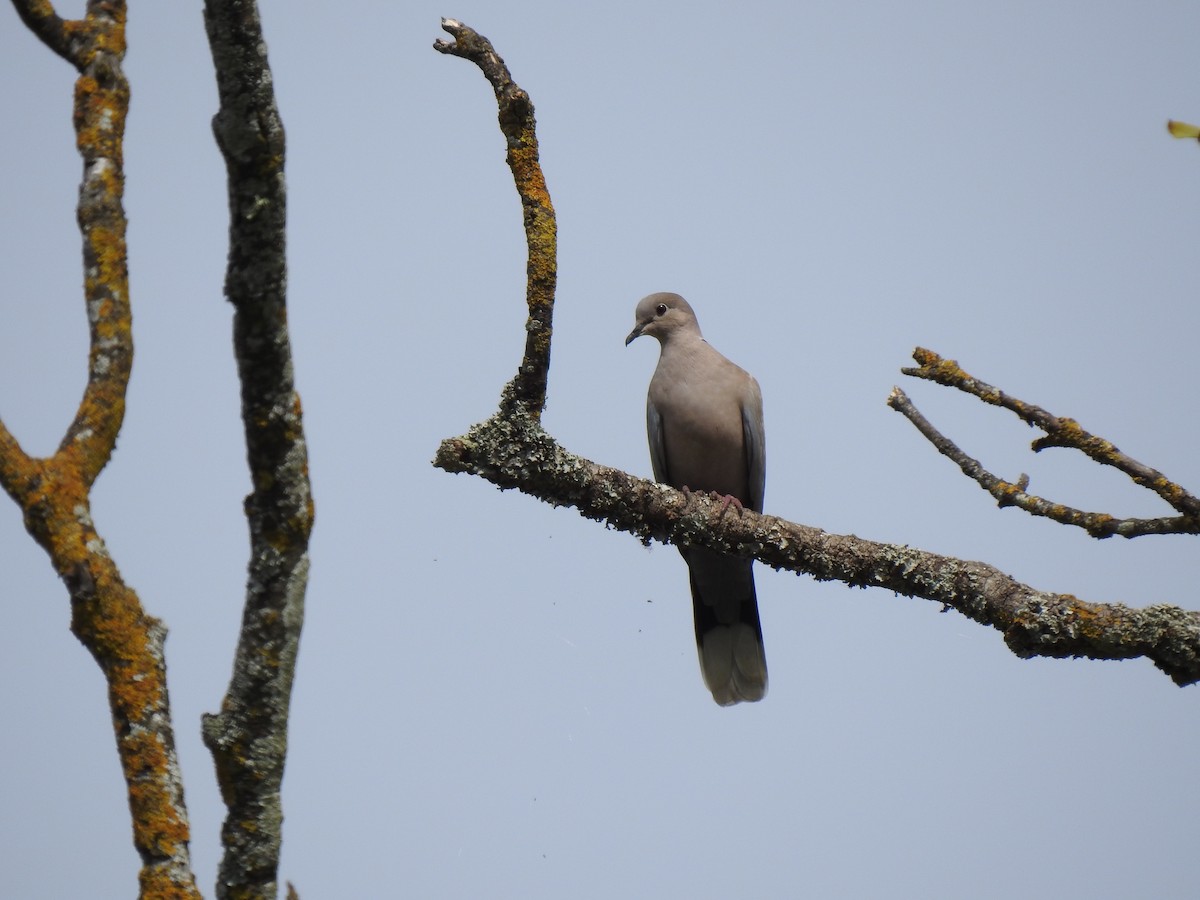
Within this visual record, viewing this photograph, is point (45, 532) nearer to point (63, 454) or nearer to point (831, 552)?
point (63, 454)

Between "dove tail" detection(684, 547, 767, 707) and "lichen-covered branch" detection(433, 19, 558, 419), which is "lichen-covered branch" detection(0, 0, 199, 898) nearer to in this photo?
"lichen-covered branch" detection(433, 19, 558, 419)

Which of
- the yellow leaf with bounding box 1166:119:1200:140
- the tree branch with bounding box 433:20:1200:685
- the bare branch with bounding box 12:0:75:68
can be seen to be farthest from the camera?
the tree branch with bounding box 433:20:1200:685

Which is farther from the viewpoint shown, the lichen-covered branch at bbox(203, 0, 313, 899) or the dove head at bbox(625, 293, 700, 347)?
the dove head at bbox(625, 293, 700, 347)

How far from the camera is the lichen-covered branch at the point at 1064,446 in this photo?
3219 mm

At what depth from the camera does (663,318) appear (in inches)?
272

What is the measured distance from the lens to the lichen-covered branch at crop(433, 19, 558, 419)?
3.19m

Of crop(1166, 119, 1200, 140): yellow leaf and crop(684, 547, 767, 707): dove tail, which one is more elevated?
crop(684, 547, 767, 707): dove tail

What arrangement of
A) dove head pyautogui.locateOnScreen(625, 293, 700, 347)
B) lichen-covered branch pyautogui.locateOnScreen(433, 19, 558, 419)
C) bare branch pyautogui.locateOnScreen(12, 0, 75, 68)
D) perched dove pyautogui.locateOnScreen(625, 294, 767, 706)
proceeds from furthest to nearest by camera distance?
dove head pyautogui.locateOnScreen(625, 293, 700, 347), perched dove pyautogui.locateOnScreen(625, 294, 767, 706), lichen-covered branch pyautogui.locateOnScreen(433, 19, 558, 419), bare branch pyautogui.locateOnScreen(12, 0, 75, 68)

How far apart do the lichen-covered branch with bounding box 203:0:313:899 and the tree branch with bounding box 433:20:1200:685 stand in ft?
4.31

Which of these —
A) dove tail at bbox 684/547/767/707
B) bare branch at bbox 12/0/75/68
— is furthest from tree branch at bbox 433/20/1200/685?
dove tail at bbox 684/547/767/707

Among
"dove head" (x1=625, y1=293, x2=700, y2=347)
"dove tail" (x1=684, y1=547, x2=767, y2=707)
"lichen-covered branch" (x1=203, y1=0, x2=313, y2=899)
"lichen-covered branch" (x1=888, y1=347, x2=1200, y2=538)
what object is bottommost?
"lichen-covered branch" (x1=203, y1=0, x2=313, y2=899)

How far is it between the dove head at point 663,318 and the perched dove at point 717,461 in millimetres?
221

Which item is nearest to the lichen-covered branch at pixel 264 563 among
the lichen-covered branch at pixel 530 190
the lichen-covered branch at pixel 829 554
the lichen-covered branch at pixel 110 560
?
the lichen-covered branch at pixel 110 560

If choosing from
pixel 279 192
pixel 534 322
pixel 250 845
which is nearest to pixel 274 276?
pixel 279 192
